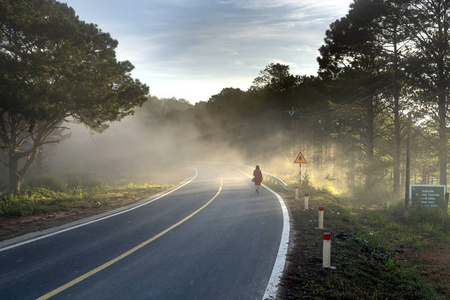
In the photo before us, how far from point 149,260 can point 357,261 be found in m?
4.74

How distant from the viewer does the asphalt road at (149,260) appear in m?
4.58

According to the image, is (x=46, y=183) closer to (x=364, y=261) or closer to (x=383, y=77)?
(x=364, y=261)

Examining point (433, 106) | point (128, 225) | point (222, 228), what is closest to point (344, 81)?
point (433, 106)

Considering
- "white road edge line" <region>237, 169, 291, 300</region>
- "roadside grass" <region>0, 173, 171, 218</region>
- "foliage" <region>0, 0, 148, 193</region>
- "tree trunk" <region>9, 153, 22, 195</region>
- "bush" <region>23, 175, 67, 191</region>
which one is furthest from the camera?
"bush" <region>23, 175, 67, 191</region>

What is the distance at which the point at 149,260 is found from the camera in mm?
5961

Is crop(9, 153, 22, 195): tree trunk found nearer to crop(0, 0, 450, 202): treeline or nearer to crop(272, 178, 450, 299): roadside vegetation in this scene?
crop(0, 0, 450, 202): treeline

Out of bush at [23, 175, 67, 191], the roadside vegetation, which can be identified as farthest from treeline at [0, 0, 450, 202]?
the roadside vegetation

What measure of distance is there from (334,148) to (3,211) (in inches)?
2234

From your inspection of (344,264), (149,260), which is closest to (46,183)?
(149,260)

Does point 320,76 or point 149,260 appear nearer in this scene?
point 149,260

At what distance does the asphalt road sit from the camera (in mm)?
4582

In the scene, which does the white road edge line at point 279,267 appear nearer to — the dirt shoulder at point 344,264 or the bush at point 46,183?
the dirt shoulder at point 344,264

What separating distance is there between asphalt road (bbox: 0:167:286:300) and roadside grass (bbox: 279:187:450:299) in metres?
0.62

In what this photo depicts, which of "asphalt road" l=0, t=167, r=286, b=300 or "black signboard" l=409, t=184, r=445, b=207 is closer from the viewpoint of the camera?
"asphalt road" l=0, t=167, r=286, b=300
